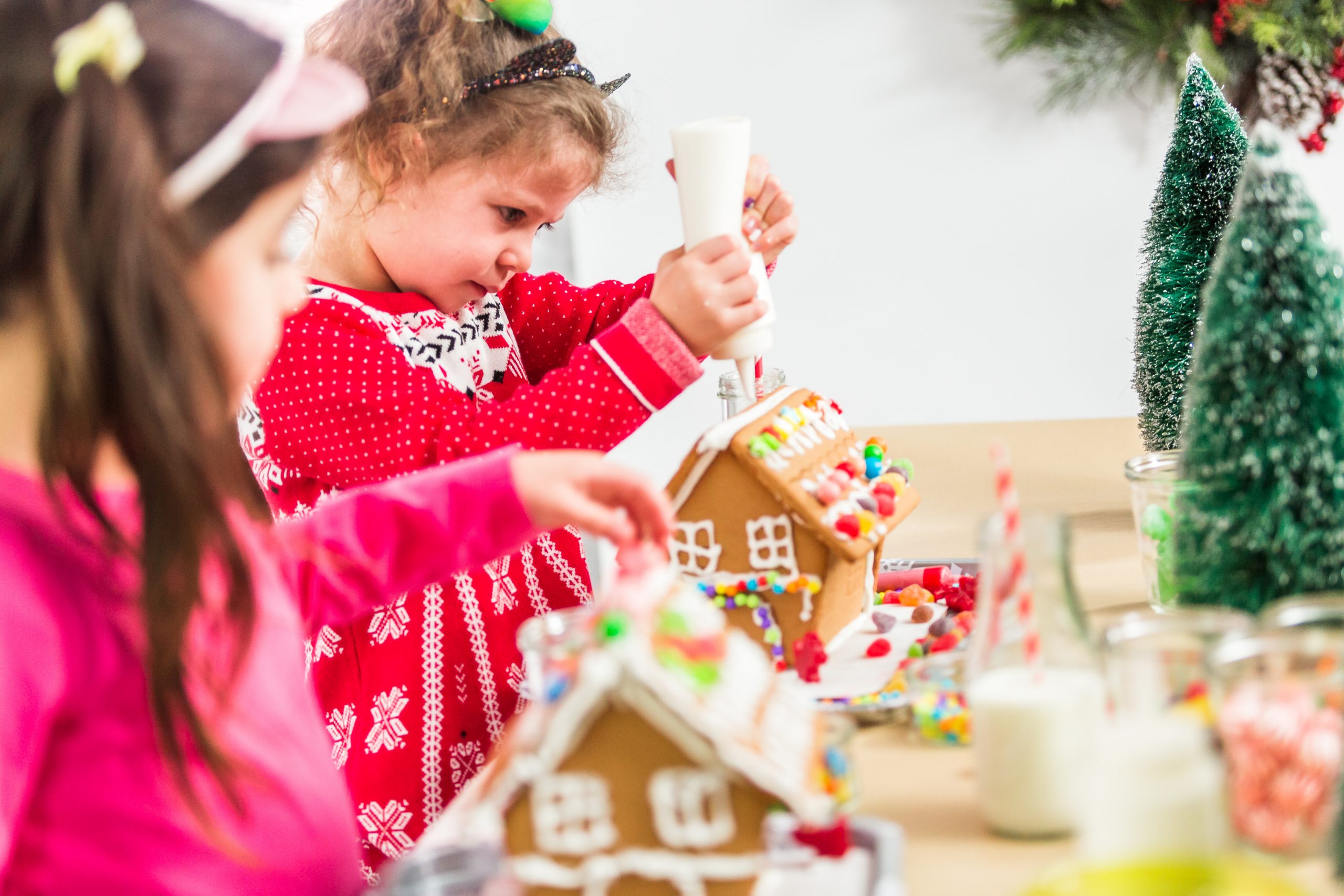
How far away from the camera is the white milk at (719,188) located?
1.07 m

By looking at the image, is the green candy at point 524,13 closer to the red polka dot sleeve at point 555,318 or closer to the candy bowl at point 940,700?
the red polka dot sleeve at point 555,318

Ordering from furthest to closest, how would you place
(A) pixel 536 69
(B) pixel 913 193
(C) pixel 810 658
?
(B) pixel 913 193
(A) pixel 536 69
(C) pixel 810 658

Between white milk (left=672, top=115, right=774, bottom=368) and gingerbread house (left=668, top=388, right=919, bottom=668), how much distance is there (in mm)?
155

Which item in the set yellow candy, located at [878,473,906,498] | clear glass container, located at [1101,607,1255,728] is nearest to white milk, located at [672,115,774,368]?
yellow candy, located at [878,473,906,498]

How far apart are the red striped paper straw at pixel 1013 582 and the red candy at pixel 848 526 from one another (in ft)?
0.90

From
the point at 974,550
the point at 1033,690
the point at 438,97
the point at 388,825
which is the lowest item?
the point at 388,825

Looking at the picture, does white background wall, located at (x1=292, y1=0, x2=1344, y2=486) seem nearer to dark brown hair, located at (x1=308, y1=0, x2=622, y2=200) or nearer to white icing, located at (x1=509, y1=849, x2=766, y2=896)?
dark brown hair, located at (x1=308, y1=0, x2=622, y2=200)

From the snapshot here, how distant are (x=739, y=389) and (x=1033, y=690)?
23.0 inches

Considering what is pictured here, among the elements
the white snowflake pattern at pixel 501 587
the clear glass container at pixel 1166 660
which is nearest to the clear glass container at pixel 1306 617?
the clear glass container at pixel 1166 660

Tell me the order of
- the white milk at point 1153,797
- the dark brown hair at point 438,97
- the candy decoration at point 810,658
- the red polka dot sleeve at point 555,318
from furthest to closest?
the red polka dot sleeve at point 555,318, the dark brown hair at point 438,97, the candy decoration at point 810,658, the white milk at point 1153,797

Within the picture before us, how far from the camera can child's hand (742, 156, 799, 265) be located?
1283mm

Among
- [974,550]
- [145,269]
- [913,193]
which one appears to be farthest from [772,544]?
[913,193]

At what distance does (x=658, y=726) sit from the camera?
1.77 feet

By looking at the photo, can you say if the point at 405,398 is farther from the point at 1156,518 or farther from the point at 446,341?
the point at 1156,518
